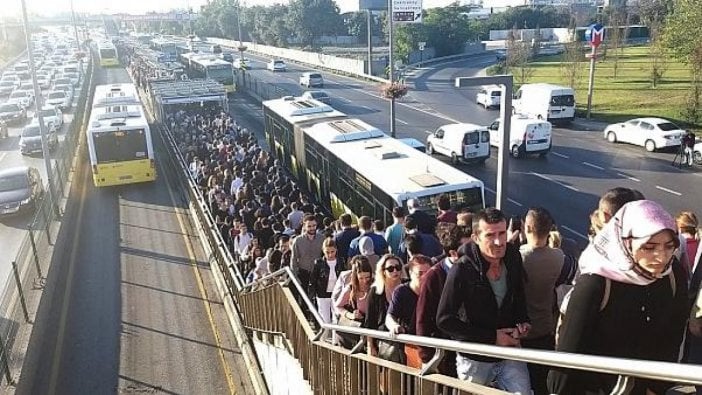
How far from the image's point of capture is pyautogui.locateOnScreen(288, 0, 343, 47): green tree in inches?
3907

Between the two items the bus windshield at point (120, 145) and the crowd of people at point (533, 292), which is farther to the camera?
the bus windshield at point (120, 145)

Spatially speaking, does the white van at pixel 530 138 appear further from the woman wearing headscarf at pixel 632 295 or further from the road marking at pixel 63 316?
the woman wearing headscarf at pixel 632 295

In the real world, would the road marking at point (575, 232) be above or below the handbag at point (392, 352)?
below

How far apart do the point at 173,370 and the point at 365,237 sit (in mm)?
5613

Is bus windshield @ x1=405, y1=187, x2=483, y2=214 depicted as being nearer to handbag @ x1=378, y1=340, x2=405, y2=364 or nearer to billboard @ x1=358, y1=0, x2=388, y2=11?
handbag @ x1=378, y1=340, x2=405, y2=364

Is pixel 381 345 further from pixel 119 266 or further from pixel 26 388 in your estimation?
pixel 119 266

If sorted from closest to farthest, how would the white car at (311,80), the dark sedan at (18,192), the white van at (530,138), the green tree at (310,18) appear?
the dark sedan at (18,192), the white van at (530,138), the white car at (311,80), the green tree at (310,18)

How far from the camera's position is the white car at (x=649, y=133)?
26.4 meters

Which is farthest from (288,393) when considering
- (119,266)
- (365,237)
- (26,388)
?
(119,266)

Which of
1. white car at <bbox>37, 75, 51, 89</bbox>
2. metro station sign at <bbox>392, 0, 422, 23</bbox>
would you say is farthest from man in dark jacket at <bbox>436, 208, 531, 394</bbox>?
white car at <bbox>37, 75, 51, 89</bbox>

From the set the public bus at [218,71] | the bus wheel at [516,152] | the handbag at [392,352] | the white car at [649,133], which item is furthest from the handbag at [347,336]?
the public bus at [218,71]

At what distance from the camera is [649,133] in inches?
1071

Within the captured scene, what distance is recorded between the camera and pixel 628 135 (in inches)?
1122

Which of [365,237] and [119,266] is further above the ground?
[365,237]
